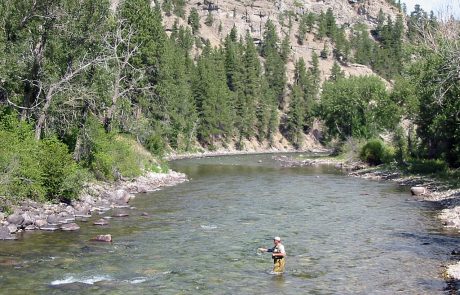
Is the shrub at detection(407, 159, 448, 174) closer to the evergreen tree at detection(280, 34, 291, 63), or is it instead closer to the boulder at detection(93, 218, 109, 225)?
the boulder at detection(93, 218, 109, 225)

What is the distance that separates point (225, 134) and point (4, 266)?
334ft

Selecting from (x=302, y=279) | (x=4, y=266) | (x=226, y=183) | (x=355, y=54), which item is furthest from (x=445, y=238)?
(x=355, y=54)

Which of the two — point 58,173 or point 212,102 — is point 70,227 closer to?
point 58,173

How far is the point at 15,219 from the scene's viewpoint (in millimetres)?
25641

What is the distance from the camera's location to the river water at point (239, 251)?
61.0 feet

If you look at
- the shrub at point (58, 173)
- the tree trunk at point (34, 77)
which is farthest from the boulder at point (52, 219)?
the tree trunk at point (34, 77)

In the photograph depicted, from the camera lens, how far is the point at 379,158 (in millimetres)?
69000

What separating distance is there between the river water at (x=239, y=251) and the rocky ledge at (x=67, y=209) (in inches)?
41.3

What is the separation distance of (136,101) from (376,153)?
32.8 meters

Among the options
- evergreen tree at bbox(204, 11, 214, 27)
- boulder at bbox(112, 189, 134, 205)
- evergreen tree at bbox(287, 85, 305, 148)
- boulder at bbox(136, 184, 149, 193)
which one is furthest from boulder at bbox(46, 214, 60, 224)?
evergreen tree at bbox(204, 11, 214, 27)

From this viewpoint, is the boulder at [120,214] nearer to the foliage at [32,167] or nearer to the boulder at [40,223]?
the foliage at [32,167]

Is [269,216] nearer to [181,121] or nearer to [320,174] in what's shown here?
[320,174]

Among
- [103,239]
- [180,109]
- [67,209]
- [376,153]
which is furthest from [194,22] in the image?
[103,239]

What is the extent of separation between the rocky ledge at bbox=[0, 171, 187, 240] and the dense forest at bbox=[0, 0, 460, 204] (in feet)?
3.29
